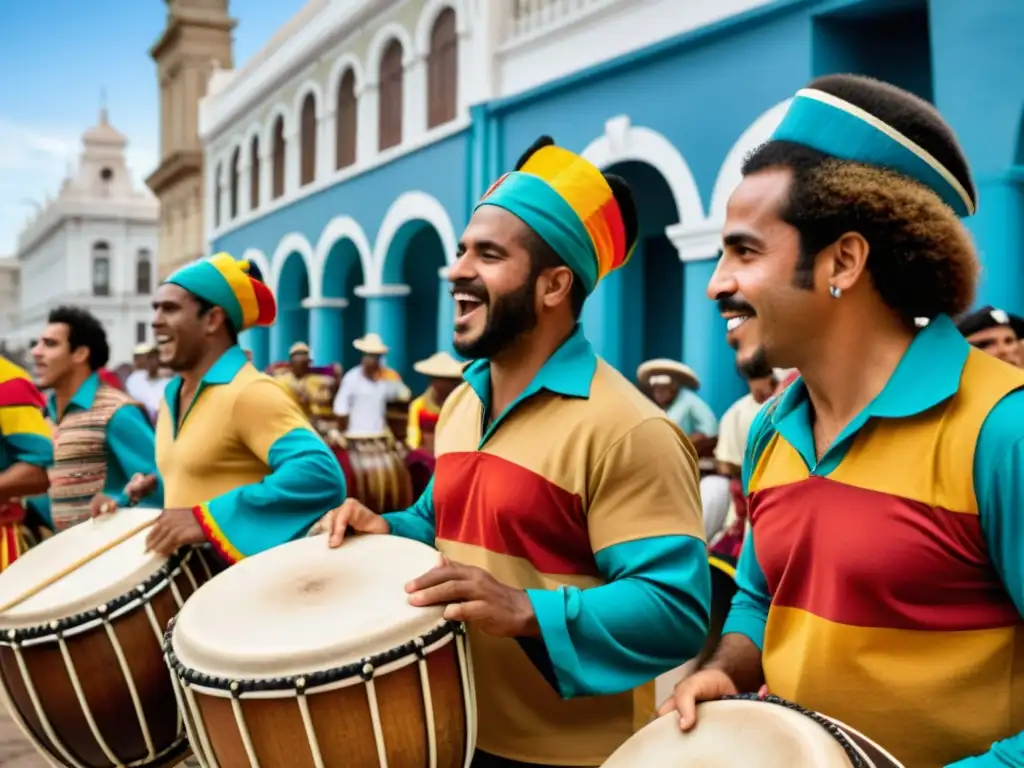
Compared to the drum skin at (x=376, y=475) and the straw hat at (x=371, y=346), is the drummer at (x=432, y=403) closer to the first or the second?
the drum skin at (x=376, y=475)

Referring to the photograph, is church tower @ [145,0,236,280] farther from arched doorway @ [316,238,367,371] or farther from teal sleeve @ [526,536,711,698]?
teal sleeve @ [526,536,711,698]

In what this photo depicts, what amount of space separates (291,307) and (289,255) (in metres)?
1.37

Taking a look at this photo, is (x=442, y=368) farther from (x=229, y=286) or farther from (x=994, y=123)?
(x=229, y=286)

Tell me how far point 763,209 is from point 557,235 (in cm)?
62

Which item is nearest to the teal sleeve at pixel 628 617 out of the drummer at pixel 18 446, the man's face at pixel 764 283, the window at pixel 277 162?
the man's face at pixel 764 283

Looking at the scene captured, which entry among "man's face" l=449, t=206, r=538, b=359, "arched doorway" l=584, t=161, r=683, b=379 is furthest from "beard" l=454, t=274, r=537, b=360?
"arched doorway" l=584, t=161, r=683, b=379

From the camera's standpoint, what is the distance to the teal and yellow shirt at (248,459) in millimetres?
A: 2916

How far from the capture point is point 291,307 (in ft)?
59.5

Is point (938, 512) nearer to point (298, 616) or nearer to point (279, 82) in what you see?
point (298, 616)

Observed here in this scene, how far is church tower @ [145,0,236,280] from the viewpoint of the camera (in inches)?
974

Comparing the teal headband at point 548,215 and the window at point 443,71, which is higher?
the window at point 443,71

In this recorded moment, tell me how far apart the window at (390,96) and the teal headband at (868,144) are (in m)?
12.1

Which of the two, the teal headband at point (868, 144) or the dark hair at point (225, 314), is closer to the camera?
the teal headband at point (868, 144)

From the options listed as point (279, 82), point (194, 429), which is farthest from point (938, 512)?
point (279, 82)
